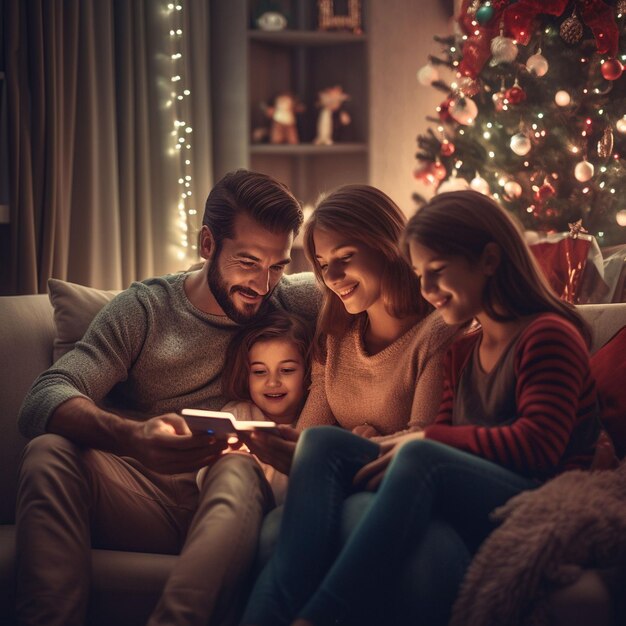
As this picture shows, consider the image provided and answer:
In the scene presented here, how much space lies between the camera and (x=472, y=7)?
3805 mm

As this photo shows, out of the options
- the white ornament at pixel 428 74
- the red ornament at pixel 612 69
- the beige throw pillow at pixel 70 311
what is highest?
the white ornament at pixel 428 74

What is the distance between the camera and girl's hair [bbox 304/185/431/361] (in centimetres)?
219

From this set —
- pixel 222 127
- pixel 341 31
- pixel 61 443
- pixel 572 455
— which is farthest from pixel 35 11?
pixel 572 455

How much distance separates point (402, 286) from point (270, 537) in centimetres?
67

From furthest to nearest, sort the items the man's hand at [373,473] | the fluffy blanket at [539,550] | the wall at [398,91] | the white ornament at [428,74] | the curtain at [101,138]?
the wall at [398,91], the white ornament at [428,74], the curtain at [101,138], the man's hand at [373,473], the fluffy blanket at [539,550]

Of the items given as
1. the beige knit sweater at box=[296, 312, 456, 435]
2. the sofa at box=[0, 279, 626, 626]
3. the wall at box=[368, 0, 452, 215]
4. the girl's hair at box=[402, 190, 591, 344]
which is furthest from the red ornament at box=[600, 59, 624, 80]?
the girl's hair at box=[402, 190, 591, 344]

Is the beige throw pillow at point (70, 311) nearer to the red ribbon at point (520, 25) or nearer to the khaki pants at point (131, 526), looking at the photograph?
the khaki pants at point (131, 526)

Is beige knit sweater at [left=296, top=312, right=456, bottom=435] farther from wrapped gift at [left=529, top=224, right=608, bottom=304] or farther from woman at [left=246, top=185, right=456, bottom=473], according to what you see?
wrapped gift at [left=529, top=224, right=608, bottom=304]

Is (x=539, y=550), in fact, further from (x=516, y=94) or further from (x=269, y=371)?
(x=516, y=94)

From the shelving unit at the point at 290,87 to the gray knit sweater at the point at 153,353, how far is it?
2.03m

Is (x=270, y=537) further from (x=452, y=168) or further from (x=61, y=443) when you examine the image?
(x=452, y=168)

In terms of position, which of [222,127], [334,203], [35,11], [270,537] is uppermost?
[35,11]

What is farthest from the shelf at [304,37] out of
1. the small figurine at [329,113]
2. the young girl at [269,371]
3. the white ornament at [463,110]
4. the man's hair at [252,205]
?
the young girl at [269,371]

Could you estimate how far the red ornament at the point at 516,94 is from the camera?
11.8ft
